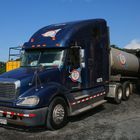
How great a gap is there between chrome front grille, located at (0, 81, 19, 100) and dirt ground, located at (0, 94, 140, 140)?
40.4 inches

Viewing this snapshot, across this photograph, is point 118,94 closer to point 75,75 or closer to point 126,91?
point 126,91

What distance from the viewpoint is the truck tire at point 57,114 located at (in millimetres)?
7725

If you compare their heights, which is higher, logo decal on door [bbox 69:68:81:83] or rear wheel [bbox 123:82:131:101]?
logo decal on door [bbox 69:68:81:83]

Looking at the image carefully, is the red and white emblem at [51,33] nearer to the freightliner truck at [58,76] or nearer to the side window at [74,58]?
the freightliner truck at [58,76]

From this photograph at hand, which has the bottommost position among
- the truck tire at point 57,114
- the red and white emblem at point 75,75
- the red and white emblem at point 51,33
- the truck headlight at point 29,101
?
the truck tire at point 57,114

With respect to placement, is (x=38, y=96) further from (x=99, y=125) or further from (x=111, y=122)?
(x=111, y=122)

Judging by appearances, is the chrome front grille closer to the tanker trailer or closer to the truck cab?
the truck cab

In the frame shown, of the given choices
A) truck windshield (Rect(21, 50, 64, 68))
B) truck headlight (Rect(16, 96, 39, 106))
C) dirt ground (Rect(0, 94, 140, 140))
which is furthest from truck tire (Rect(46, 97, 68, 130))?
truck windshield (Rect(21, 50, 64, 68))

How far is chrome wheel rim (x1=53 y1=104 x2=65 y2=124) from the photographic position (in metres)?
7.90

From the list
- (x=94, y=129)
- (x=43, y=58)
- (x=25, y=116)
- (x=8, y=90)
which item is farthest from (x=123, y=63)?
(x=25, y=116)

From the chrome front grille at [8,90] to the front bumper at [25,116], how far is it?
1.11 ft

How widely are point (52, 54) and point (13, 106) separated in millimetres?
2239

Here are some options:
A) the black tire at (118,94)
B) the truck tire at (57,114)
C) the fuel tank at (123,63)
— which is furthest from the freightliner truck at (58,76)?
the black tire at (118,94)

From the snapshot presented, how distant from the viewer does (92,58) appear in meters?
10.2
